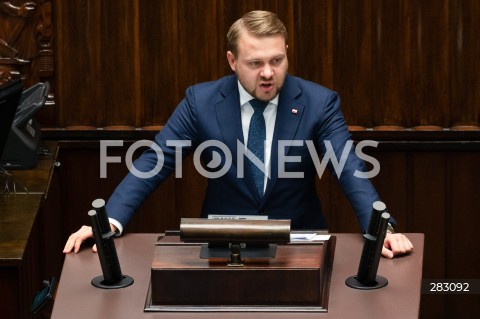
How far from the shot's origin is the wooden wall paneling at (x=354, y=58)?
16.7 ft

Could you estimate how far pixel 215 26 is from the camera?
5121mm

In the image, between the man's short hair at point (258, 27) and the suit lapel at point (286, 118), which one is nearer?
the man's short hair at point (258, 27)

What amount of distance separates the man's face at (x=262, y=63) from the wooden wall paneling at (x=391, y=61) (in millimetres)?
1351

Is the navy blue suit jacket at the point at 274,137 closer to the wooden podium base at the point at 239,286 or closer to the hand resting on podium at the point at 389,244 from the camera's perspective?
the hand resting on podium at the point at 389,244

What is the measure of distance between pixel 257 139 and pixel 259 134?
0.06ft

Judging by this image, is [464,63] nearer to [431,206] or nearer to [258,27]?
[431,206]

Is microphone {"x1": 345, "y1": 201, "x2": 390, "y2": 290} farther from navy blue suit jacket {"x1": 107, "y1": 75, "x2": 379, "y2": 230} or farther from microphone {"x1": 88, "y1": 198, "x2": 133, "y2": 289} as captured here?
navy blue suit jacket {"x1": 107, "y1": 75, "x2": 379, "y2": 230}

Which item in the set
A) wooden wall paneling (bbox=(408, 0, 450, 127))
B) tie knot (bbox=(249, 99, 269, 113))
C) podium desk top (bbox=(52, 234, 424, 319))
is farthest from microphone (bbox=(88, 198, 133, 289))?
wooden wall paneling (bbox=(408, 0, 450, 127))

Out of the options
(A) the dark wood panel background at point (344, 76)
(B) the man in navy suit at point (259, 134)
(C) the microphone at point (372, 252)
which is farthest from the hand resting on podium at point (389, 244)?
(A) the dark wood panel background at point (344, 76)

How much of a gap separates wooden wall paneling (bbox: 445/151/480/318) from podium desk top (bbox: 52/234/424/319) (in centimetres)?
167

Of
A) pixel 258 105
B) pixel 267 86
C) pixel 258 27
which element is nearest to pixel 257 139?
pixel 258 105

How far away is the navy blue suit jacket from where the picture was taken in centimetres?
392

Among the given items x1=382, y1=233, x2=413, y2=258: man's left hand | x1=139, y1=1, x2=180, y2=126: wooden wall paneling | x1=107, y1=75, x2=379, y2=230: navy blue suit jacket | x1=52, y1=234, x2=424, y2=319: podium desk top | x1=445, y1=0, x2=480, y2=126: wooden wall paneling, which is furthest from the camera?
x1=139, y1=1, x2=180, y2=126: wooden wall paneling

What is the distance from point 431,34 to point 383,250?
193 cm
